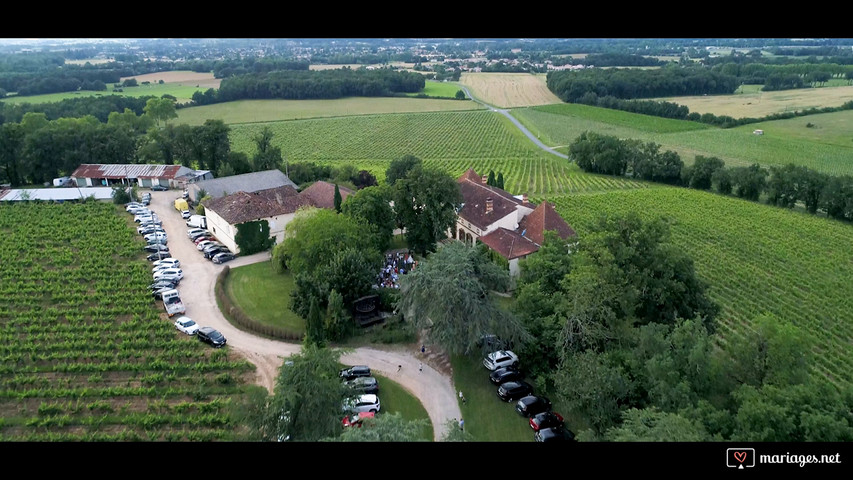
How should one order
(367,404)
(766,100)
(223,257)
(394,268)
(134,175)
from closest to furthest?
(367,404) → (394,268) → (223,257) → (134,175) → (766,100)

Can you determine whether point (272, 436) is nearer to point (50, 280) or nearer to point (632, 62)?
point (50, 280)

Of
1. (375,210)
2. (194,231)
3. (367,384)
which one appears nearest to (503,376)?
(367,384)

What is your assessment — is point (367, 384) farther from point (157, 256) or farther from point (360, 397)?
point (157, 256)

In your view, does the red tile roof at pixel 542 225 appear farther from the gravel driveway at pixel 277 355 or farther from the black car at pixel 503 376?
the gravel driveway at pixel 277 355

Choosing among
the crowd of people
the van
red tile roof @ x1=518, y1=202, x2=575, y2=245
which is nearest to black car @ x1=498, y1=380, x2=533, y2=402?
the crowd of people

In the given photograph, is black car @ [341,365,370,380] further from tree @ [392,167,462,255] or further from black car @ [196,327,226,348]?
tree @ [392,167,462,255]

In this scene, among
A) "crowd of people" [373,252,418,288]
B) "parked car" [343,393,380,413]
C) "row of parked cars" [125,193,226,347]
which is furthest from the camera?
"crowd of people" [373,252,418,288]
